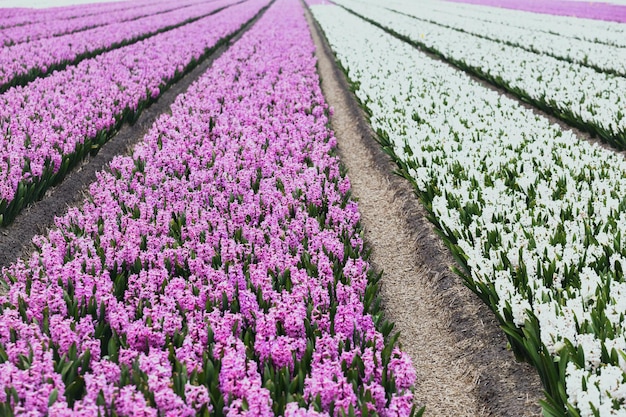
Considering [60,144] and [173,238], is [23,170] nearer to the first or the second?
[60,144]

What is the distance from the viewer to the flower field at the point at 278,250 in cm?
346

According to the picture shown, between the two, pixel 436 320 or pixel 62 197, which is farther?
pixel 62 197

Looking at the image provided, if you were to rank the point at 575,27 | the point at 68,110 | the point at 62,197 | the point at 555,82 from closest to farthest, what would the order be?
the point at 62,197 → the point at 68,110 → the point at 555,82 → the point at 575,27

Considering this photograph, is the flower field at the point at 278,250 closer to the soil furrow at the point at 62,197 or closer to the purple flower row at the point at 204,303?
the purple flower row at the point at 204,303

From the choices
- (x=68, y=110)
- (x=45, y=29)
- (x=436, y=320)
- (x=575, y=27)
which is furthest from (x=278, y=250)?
(x=575, y=27)

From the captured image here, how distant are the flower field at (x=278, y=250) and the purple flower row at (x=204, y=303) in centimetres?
2

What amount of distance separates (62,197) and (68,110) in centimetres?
273

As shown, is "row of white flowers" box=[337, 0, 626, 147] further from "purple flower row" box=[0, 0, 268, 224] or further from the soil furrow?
"purple flower row" box=[0, 0, 268, 224]

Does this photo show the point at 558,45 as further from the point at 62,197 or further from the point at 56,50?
the point at 62,197

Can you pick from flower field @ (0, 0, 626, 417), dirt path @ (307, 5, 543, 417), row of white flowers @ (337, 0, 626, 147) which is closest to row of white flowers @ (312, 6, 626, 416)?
flower field @ (0, 0, 626, 417)

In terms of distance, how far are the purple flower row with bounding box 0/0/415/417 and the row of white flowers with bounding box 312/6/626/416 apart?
1041mm

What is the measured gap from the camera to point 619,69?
15.7 meters

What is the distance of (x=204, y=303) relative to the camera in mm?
4344

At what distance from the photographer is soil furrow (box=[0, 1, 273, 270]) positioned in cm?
656
